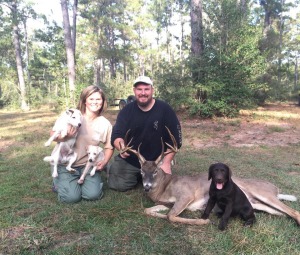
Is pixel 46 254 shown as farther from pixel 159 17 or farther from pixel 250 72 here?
pixel 159 17

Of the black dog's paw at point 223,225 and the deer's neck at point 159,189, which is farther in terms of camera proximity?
the deer's neck at point 159,189

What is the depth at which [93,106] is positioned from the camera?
4.87 meters

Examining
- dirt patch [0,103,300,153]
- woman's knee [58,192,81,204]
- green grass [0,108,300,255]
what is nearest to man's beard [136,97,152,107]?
green grass [0,108,300,255]

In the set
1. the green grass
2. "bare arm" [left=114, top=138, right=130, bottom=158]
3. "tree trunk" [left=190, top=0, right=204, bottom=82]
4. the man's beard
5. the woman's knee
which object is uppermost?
"tree trunk" [left=190, top=0, right=204, bottom=82]

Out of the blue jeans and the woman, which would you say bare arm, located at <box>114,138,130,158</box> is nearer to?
the woman

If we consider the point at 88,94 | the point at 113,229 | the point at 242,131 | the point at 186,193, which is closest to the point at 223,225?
the point at 186,193

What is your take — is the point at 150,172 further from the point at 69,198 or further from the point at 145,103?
the point at 69,198

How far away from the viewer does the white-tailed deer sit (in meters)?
4.00

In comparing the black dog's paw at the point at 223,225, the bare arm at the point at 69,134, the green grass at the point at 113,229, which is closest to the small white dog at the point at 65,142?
the bare arm at the point at 69,134

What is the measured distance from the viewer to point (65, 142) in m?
4.70

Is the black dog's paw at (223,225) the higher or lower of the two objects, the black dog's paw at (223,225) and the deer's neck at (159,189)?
the lower

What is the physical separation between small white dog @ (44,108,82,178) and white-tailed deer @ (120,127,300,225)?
83 centimetres

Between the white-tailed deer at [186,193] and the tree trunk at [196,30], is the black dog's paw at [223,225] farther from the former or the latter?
the tree trunk at [196,30]

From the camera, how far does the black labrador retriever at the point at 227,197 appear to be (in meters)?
3.72
